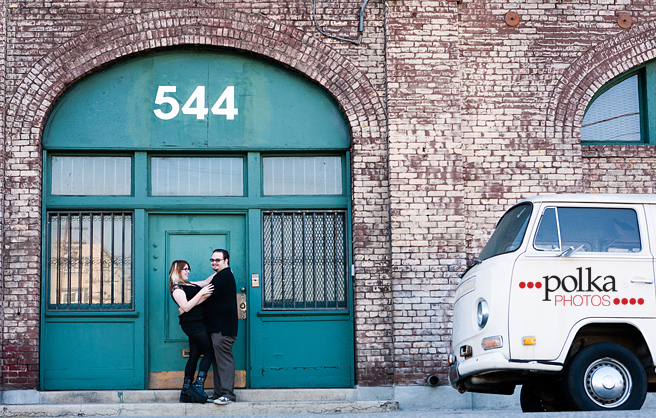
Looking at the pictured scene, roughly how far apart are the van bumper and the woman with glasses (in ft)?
9.69

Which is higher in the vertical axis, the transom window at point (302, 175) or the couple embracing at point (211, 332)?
the transom window at point (302, 175)

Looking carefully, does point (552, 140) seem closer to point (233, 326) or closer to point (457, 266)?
point (457, 266)

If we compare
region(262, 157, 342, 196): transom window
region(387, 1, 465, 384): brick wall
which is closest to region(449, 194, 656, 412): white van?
region(387, 1, 465, 384): brick wall

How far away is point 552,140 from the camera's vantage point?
992cm

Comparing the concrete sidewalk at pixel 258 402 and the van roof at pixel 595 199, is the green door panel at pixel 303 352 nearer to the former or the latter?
the concrete sidewalk at pixel 258 402

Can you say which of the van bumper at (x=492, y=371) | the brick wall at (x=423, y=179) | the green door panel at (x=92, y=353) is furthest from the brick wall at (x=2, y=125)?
the van bumper at (x=492, y=371)

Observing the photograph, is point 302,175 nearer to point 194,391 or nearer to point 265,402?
point 265,402

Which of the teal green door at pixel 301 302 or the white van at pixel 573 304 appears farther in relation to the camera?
the teal green door at pixel 301 302

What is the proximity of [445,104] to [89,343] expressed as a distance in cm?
532

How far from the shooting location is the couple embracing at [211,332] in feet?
28.6

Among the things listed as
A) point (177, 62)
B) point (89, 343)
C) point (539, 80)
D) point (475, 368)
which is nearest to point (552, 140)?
point (539, 80)

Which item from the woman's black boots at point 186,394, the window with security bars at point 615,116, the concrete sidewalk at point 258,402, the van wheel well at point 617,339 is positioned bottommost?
the concrete sidewalk at point 258,402

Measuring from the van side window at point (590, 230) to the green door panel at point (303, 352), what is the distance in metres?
3.67

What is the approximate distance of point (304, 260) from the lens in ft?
32.5
